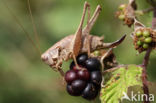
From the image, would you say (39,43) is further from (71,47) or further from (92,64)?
(92,64)

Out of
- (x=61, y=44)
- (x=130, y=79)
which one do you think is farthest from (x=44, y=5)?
(x=130, y=79)

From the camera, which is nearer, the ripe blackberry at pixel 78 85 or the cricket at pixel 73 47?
the ripe blackberry at pixel 78 85

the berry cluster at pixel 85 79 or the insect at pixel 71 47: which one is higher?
the insect at pixel 71 47

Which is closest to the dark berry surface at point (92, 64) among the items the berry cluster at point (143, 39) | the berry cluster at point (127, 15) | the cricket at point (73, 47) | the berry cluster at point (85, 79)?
the berry cluster at point (85, 79)

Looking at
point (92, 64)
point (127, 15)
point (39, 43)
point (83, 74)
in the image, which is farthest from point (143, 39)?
point (39, 43)

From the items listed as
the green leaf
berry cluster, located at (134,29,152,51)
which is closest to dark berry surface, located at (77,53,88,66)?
the green leaf

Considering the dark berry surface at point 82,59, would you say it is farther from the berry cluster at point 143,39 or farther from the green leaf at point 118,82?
the berry cluster at point 143,39
